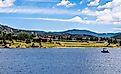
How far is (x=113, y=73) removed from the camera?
10719cm

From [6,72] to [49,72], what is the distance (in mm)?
13361

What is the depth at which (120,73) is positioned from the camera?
108 m

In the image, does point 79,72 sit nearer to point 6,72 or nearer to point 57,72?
point 57,72

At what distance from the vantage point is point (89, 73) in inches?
4195

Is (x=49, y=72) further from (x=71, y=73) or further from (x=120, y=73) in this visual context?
(x=120, y=73)

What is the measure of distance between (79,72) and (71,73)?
4968mm

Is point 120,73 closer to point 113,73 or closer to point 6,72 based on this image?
point 113,73

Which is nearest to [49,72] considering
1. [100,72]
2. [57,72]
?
[57,72]

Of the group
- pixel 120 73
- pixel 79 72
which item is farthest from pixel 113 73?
pixel 79 72

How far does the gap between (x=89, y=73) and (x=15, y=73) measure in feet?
74.8

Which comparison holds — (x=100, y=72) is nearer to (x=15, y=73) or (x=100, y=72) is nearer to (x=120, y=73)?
(x=120, y=73)

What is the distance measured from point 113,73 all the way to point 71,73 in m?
13.5

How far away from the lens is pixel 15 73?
339ft

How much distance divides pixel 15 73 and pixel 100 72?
88.4ft
